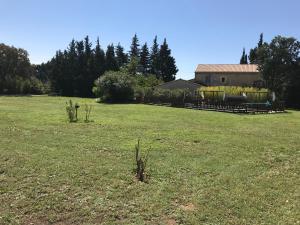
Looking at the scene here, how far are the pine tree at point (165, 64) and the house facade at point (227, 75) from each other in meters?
13.4

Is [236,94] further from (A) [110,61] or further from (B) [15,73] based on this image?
(B) [15,73]

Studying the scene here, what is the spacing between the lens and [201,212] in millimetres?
7656

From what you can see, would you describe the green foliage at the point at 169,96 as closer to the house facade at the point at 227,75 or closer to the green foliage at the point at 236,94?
the green foliage at the point at 236,94

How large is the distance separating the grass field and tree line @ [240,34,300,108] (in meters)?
39.4

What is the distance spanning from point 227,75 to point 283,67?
15.5m

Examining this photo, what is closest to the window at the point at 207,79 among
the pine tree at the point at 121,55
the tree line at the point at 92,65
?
the tree line at the point at 92,65

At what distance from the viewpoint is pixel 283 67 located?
5459cm

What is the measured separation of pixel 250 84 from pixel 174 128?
52.0 metres

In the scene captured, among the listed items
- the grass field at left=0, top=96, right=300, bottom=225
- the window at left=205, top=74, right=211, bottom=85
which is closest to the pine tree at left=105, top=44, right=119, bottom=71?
the window at left=205, top=74, right=211, bottom=85

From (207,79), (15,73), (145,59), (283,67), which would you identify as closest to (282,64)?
(283,67)

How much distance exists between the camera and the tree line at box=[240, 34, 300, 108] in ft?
173

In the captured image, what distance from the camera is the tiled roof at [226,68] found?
68.9 meters

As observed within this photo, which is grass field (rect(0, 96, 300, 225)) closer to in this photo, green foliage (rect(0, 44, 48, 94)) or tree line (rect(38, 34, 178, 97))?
tree line (rect(38, 34, 178, 97))

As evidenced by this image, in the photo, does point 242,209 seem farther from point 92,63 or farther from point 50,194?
point 92,63
